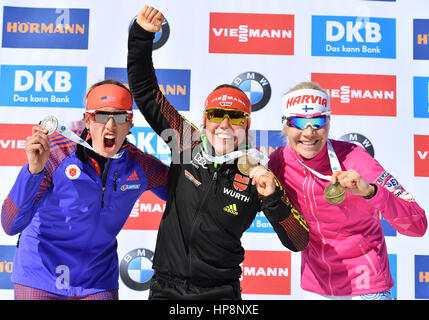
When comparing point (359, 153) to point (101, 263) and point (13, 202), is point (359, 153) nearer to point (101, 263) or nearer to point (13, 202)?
point (101, 263)

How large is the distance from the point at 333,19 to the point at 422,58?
750mm

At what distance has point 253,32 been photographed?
3.37 m

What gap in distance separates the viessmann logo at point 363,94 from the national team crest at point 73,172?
205cm

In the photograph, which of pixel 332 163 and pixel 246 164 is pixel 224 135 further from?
pixel 332 163

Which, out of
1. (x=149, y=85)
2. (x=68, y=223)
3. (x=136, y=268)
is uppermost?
(x=149, y=85)

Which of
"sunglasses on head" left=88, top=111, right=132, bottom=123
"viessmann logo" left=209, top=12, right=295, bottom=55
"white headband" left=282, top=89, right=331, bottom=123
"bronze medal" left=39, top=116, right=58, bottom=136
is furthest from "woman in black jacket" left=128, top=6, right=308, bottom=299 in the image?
"viessmann logo" left=209, top=12, right=295, bottom=55

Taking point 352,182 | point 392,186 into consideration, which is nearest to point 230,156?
point 352,182

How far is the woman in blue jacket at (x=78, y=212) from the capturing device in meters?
1.94

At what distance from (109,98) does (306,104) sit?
0.92 m

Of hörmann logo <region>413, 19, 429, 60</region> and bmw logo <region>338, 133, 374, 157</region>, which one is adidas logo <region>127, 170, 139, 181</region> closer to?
bmw logo <region>338, 133, 374, 157</region>

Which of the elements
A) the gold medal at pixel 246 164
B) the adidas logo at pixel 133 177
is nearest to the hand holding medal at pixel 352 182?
the gold medal at pixel 246 164

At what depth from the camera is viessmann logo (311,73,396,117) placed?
3.34m

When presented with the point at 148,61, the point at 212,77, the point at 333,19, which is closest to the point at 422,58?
the point at 333,19

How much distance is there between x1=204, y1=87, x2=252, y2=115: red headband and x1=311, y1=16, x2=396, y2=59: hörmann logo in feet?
5.10
